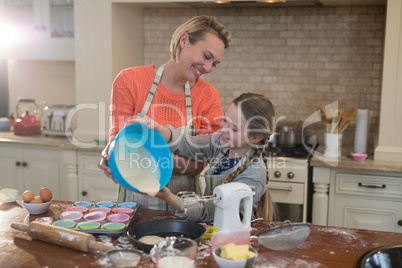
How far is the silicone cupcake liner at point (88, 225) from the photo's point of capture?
1611 millimetres

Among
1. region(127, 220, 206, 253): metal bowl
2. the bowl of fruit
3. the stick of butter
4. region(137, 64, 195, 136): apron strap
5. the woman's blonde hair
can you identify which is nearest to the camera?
the stick of butter

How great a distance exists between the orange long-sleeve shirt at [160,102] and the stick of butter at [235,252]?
35.4 inches

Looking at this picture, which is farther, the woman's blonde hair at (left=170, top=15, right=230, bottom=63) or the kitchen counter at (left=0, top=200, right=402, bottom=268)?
the woman's blonde hair at (left=170, top=15, right=230, bottom=63)

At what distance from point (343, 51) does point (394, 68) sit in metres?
0.65

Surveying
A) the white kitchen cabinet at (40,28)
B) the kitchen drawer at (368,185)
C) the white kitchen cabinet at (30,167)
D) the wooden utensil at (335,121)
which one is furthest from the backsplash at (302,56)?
the white kitchen cabinet at (30,167)

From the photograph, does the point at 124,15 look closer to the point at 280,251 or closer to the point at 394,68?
the point at 394,68

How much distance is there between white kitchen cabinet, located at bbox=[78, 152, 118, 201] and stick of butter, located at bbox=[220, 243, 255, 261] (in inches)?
88.3

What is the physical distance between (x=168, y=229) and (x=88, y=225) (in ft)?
0.96

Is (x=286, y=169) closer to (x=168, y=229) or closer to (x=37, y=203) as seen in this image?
(x=168, y=229)

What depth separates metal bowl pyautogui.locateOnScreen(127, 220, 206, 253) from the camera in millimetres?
1564

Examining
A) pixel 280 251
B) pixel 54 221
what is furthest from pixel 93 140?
pixel 280 251

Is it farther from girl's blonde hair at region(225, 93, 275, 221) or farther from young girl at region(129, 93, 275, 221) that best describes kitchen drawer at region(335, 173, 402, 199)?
girl's blonde hair at region(225, 93, 275, 221)

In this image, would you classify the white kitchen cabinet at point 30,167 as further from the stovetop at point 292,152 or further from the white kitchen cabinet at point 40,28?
the stovetop at point 292,152

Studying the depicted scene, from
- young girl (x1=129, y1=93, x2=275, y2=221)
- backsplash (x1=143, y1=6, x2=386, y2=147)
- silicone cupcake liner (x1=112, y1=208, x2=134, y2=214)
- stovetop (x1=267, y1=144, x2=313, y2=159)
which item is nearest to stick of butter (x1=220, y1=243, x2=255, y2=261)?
young girl (x1=129, y1=93, x2=275, y2=221)
